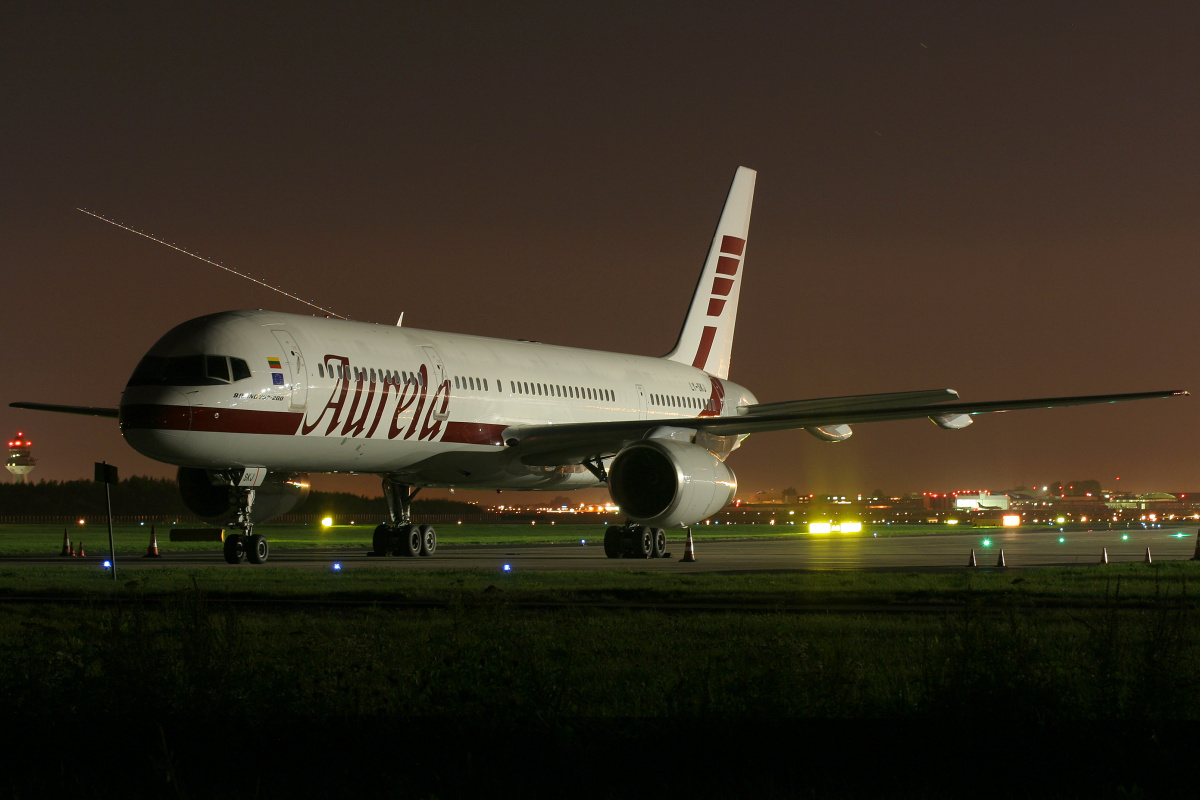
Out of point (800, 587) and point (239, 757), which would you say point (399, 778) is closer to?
point (239, 757)

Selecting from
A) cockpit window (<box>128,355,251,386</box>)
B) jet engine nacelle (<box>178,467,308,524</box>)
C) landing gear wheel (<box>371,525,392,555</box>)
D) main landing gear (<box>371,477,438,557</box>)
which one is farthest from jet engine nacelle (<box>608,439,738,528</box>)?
cockpit window (<box>128,355,251,386</box>)

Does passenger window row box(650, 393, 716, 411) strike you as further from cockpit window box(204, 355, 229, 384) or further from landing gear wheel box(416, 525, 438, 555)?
cockpit window box(204, 355, 229, 384)

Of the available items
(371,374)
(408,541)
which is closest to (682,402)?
(408,541)

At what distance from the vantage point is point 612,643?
11062 millimetres

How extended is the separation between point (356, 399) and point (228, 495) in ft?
12.2

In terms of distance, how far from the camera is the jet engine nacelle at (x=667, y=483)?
25016 mm

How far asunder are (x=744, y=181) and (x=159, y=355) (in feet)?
70.7

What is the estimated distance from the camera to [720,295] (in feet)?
126

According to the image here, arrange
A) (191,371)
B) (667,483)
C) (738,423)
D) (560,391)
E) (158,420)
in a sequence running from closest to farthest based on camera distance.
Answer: (158,420)
(191,371)
(667,483)
(738,423)
(560,391)

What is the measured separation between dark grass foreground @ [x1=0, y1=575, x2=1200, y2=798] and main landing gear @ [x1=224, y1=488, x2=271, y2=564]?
14.3m

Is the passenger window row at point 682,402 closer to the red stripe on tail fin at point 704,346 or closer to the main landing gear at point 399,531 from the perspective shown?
the red stripe on tail fin at point 704,346

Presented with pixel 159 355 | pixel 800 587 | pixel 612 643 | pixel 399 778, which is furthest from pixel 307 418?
pixel 399 778

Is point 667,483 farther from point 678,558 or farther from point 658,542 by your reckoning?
point 678,558

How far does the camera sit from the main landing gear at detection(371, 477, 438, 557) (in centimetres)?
2830
